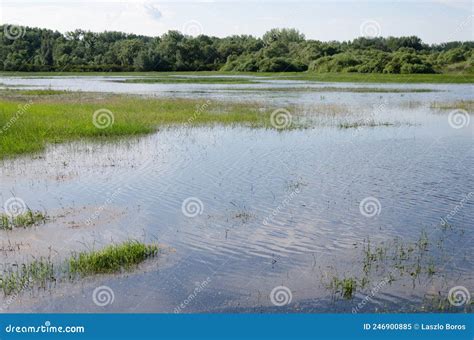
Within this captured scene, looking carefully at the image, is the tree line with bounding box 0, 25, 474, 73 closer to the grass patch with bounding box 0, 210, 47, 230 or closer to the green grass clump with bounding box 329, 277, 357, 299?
the grass patch with bounding box 0, 210, 47, 230

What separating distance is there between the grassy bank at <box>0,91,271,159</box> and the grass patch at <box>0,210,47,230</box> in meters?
7.24

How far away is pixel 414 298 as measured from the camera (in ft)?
26.8

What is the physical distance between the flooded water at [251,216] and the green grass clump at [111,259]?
27cm

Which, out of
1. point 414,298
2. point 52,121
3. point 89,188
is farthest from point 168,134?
point 414,298

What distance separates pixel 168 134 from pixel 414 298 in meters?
17.1

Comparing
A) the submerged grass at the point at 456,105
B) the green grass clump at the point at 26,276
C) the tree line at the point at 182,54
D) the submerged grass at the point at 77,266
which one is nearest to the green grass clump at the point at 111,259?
the submerged grass at the point at 77,266

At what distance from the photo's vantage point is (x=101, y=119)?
25.7m

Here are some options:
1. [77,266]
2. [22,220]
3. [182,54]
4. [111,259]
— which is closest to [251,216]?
[111,259]

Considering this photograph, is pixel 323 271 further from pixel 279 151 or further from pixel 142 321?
pixel 279 151

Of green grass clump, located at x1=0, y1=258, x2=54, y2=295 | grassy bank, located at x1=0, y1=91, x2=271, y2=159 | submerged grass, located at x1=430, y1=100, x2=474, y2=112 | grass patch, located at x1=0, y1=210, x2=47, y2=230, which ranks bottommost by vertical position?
green grass clump, located at x1=0, y1=258, x2=54, y2=295

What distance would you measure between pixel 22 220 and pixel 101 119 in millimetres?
14632

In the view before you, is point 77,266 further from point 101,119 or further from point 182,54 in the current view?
point 182,54

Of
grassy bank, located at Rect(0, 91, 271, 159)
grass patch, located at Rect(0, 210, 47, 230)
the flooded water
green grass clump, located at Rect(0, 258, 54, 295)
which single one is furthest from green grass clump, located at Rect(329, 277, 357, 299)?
grassy bank, located at Rect(0, 91, 271, 159)

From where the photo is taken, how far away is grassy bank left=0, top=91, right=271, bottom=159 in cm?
2109
